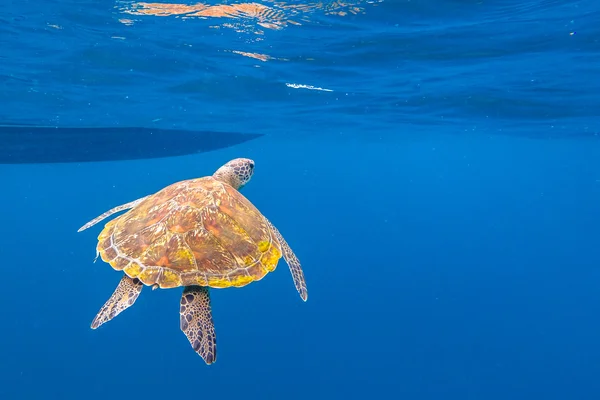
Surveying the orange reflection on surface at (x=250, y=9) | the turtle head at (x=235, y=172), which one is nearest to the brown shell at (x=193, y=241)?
the turtle head at (x=235, y=172)

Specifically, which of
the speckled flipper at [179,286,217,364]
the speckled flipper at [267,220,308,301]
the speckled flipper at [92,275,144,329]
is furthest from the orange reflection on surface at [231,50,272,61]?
the speckled flipper at [179,286,217,364]

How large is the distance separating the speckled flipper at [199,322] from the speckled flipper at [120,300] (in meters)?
0.59

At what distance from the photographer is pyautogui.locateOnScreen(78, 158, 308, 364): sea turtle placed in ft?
14.7

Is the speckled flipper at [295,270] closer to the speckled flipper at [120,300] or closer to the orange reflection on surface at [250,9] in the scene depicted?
the speckled flipper at [120,300]

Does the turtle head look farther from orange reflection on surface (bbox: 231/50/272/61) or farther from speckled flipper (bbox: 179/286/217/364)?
orange reflection on surface (bbox: 231/50/272/61)

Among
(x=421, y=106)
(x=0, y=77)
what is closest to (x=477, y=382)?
(x=421, y=106)

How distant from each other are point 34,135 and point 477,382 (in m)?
27.4

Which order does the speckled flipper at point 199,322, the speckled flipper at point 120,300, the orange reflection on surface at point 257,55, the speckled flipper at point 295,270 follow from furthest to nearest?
the orange reflection on surface at point 257,55 < the speckled flipper at point 295,270 < the speckled flipper at point 120,300 < the speckled flipper at point 199,322

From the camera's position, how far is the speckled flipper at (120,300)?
436cm

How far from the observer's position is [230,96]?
17.9m

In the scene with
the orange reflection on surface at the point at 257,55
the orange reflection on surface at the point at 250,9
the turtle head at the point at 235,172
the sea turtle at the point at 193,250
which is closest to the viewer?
the sea turtle at the point at 193,250

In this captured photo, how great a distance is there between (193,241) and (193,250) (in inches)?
4.8

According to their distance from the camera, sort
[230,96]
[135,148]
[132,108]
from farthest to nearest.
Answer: [135,148] → [132,108] → [230,96]

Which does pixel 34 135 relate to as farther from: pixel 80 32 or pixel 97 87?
pixel 80 32
